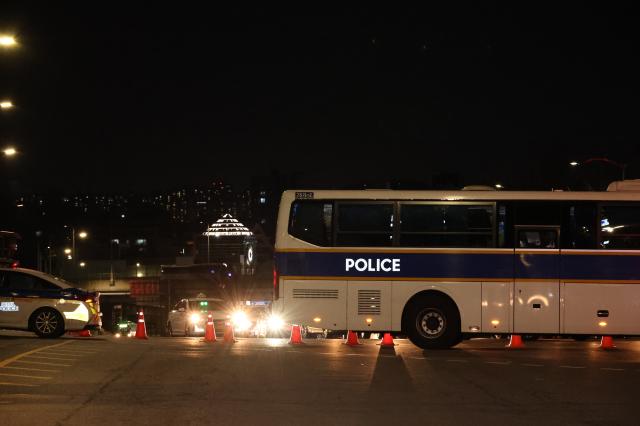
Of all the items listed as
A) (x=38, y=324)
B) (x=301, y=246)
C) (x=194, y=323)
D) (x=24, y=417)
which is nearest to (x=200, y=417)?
(x=24, y=417)

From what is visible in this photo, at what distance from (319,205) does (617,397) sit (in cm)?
763

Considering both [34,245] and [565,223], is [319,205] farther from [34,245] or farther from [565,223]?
[34,245]

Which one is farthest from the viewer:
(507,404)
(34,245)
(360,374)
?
(34,245)

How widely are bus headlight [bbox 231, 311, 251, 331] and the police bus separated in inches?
449

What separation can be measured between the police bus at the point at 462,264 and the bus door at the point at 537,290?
21 millimetres

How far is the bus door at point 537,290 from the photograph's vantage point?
16.5 m

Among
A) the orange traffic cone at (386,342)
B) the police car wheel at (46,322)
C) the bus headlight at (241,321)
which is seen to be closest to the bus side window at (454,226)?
the orange traffic cone at (386,342)

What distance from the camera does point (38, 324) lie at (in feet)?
63.9

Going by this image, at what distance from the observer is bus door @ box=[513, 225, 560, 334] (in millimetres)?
16516

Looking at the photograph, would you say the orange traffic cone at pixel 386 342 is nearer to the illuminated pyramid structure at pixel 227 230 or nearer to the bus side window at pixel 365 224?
the bus side window at pixel 365 224

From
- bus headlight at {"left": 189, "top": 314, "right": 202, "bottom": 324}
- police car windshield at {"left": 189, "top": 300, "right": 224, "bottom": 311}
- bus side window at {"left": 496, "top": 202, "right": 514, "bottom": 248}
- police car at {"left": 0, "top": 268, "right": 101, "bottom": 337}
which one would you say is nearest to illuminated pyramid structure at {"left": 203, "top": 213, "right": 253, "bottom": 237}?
police car windshield at {"left": 189, "top": 300, "right": 224, "bottom": 311}

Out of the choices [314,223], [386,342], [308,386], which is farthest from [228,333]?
[308,386]

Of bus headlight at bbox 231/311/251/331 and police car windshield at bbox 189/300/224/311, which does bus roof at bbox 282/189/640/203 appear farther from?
bus headlight at bbox 231/311/251/331

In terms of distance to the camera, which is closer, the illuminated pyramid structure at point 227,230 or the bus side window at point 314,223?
the bus side window at point 314,223
